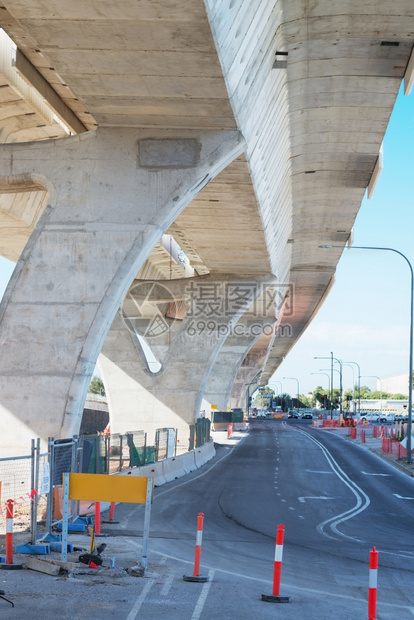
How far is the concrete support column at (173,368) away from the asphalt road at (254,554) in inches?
533

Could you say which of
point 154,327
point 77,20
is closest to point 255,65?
point 77,20

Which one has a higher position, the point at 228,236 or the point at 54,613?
the point at 228,236

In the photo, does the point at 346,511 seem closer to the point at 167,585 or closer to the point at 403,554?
the point at 403,554

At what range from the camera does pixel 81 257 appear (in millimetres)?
21156

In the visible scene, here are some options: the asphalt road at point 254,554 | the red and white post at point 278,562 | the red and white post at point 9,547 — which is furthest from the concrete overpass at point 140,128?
the red and white post at point 278,562

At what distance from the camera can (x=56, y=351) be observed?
20891 mm

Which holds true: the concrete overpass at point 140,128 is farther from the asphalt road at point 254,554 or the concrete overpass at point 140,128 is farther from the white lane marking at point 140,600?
the white lane marking at point 140,600

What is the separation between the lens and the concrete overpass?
16.3 metres

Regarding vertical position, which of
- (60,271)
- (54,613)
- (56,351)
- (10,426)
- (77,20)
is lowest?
(54,613)

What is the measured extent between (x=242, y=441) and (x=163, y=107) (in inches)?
1842

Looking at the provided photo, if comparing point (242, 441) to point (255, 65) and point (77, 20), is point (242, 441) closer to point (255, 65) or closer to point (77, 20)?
point (255, 65)

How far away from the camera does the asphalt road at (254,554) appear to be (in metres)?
11.1

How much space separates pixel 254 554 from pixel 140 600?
4923 millimetres

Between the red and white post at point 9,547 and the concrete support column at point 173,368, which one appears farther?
the concrete support column at point 173,368
